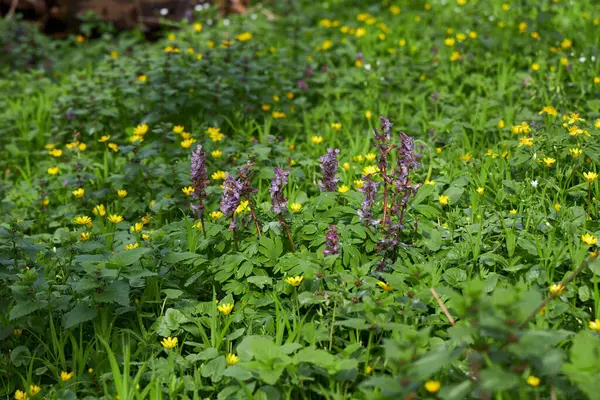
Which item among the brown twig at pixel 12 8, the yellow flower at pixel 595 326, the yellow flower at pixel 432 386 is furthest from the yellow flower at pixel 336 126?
the brown twig at pixel 12 8

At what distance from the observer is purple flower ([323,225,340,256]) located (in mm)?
2379

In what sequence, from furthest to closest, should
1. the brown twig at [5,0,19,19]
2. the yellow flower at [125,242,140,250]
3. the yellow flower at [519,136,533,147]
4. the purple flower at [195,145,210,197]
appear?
the brown twig at [5,0,19,19], the yellow flower at [519,136,533,147], the yellow flower at [125,242,140,250], the purple flower at [195,145,210,197]

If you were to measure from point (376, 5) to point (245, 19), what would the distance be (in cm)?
141

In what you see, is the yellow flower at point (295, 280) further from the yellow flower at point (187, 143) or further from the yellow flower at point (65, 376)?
the yellow flower at point (187, 143)

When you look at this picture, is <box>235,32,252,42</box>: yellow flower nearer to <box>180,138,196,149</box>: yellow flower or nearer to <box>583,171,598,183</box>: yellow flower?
<box>180,138,196,149</box>: yellow flower

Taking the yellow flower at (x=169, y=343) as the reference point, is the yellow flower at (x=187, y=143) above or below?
above

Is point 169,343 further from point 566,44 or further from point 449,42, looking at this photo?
point 566,44

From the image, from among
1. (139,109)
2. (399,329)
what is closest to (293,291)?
(399,329)

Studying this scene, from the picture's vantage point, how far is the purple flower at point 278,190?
8.15ft

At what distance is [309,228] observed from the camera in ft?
8.59

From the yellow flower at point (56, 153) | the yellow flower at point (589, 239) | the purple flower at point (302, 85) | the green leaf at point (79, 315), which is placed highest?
the purple flower at point (302, 85)

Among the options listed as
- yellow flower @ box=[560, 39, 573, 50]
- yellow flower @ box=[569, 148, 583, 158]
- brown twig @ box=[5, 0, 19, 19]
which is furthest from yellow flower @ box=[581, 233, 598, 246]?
brown twig @ box=[5, 0, 19, 19]

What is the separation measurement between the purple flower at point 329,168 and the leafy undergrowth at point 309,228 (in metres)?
0.01

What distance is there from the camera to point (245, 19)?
20.4 feet
